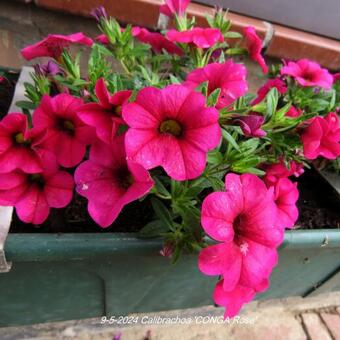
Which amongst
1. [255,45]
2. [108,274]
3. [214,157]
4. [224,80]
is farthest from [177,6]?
[108,274]

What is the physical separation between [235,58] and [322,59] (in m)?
0.35

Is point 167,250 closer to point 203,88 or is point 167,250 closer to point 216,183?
point 216,183

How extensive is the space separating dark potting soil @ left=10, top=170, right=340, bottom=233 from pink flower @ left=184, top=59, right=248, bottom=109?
35cm

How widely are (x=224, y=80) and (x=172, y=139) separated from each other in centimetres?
21

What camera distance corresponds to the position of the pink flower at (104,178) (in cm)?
61

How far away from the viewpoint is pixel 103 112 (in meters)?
0.61

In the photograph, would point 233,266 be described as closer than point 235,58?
Yes

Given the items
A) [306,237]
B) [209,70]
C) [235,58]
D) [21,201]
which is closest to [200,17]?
[235,58]

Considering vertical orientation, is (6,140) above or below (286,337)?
above

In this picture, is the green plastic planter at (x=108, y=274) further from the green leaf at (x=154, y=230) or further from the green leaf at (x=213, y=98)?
the green leaf at (x=213, y=98)

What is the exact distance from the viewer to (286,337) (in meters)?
1.20

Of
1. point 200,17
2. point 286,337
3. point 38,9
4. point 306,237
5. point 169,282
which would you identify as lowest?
point 286,337

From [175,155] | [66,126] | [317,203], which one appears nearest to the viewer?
[175,155]

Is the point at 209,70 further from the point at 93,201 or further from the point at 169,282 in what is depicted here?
the point at 169,282
